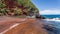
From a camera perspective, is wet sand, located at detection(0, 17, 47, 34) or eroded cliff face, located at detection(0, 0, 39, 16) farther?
eroded cliff face, located at detection(0, 0, 39, 16)

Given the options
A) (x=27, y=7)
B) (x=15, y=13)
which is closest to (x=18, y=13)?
(x=15, y=13)

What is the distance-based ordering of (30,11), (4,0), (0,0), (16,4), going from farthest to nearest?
(30,11), (16,4), (4,0), (0,0)

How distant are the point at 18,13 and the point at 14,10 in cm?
139

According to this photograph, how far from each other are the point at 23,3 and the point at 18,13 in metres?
8.38

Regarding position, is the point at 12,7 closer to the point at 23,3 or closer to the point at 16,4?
the point at 16,4

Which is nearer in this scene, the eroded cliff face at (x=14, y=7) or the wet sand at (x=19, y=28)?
the wet sand at (x=19, y=28)

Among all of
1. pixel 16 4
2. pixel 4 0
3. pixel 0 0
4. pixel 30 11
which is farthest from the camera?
pixel 30 11

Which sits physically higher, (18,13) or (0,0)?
(0,0)

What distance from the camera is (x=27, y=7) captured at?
52156 mm

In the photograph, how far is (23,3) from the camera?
172 ft

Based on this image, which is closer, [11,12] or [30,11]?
[11,12]

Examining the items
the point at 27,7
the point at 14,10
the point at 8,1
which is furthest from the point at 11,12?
the point at 27,7

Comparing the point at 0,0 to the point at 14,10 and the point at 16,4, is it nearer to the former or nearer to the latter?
the point at 14,10

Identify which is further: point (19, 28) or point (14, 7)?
point (14, 7)
